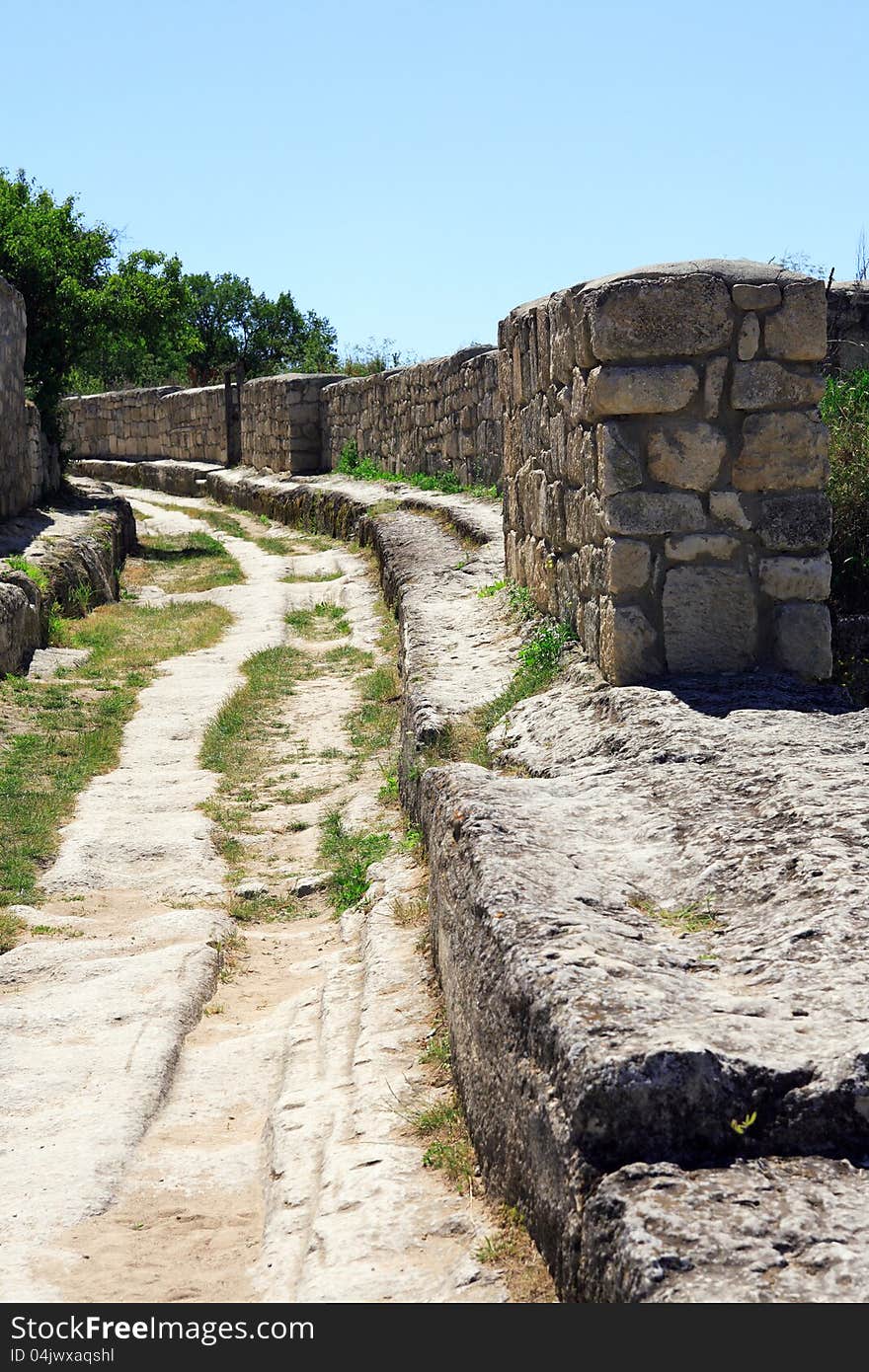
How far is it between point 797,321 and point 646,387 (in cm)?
57

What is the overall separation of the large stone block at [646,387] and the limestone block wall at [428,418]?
263 inches

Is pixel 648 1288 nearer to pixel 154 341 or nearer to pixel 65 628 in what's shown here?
pixel 65 628

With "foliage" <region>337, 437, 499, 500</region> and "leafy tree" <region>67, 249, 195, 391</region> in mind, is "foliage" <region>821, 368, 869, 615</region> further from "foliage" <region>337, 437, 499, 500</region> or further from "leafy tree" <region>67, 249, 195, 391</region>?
"leafy tree" <region>67, 249, 195, 391</region>

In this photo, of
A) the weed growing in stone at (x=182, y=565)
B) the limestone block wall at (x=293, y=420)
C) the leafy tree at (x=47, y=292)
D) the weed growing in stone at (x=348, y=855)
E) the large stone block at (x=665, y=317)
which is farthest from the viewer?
the limestone block wall at (x=293, y=420)

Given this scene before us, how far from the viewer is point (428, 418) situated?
14531 millimetres

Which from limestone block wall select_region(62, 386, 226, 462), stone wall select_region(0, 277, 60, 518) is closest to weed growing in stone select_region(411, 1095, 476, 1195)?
stone wall select_region(0, 277, 60, 518)

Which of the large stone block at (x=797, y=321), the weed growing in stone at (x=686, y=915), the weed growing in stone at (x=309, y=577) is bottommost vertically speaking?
the weed growing in stone at (x=686, y=915)

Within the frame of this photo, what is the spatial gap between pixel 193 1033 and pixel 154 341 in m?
13.2

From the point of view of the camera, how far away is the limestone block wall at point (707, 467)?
471 centimetres

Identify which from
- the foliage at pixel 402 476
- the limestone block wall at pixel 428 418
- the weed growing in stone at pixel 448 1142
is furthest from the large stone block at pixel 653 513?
the foliage at pixel 402 476

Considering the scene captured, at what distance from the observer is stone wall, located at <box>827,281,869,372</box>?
830 centimetres

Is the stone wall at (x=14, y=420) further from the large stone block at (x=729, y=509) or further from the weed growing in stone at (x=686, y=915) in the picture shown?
the weed growing in stone at (x=686, y=915)

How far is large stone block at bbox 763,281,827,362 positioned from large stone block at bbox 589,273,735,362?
152 mm

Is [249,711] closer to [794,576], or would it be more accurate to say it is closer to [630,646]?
[630,646]
